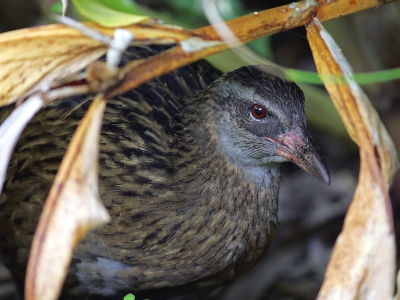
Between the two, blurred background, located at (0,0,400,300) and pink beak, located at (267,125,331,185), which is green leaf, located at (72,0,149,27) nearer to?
pink beak, located at (267,125,331,185)

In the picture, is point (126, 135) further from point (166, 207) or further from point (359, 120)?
point (359, 120)

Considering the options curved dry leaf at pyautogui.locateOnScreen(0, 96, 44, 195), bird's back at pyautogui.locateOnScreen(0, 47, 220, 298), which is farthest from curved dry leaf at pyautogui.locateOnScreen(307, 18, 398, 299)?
bird's back at pyautogui.locateOnScreen(0, 47, 220, 298)

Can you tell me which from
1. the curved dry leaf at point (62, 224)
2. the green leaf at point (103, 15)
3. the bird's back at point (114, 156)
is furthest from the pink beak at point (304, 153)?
the curved dry leaf at point (62, 224)

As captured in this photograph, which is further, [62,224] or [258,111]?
[258,111]

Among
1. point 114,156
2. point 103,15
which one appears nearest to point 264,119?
point 114,156

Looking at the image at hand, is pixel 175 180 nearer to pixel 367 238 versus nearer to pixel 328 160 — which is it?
pixel 367 238
